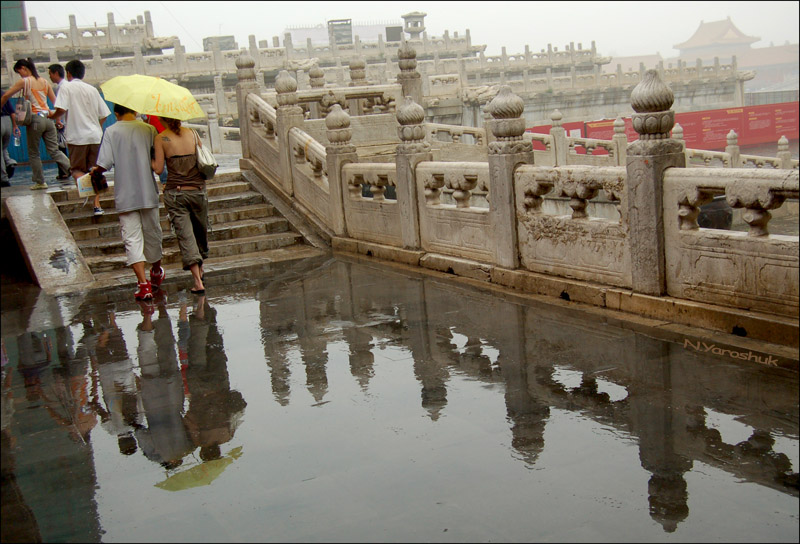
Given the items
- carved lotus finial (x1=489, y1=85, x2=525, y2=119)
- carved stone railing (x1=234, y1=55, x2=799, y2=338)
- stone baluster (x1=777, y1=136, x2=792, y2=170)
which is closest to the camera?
carved stone railing (x1=234, y1=55, x2=799, y2=338)

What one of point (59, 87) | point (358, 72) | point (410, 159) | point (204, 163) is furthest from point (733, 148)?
point (204, 163)

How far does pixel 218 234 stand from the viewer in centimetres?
1024

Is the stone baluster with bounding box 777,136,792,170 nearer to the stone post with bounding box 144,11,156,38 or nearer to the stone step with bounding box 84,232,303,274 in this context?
the stone step with bounding box 84,232,303,274

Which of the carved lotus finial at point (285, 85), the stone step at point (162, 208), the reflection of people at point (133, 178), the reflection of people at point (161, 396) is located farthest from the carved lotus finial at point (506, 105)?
the stone step at point (162, 208)

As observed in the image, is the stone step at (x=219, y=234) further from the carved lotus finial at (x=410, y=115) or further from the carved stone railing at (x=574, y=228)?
the carved stone railing at (x=574, y=228)

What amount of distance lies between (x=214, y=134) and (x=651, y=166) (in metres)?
Answer: 17.4

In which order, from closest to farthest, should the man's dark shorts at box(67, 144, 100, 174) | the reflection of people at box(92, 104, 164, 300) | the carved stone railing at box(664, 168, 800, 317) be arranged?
the carved stone railing at box(664, 168, 800, 317), the reflection of people at box(92, 104, 164, 300), the man's dark shorts at box(67, 144, 100, 174)

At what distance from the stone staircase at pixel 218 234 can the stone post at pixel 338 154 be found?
50 cm

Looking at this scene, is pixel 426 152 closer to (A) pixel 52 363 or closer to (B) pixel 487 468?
(A) pixel 52 363

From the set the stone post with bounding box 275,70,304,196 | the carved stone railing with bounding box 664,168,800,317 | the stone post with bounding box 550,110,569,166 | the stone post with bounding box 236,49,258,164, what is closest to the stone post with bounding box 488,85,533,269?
the carved stone railing with bounding box 664,168,800,317

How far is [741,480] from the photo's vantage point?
3.36m

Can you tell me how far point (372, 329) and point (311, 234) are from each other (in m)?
4.31

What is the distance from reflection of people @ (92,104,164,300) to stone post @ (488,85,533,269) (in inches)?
→ 119

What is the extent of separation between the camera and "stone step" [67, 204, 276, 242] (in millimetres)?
10016
